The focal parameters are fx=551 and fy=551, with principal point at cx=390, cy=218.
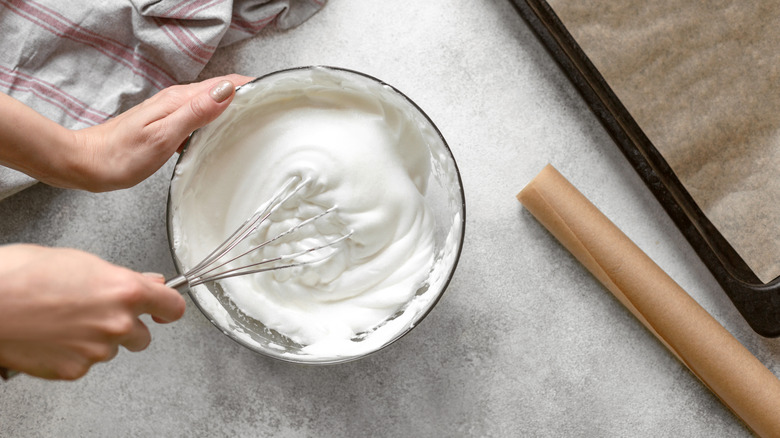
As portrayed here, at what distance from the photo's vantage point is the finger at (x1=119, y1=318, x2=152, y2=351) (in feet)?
1.60

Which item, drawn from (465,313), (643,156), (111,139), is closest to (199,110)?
(111,139)

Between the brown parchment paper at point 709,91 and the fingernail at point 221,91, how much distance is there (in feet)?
1.54

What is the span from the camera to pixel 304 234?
77 cm

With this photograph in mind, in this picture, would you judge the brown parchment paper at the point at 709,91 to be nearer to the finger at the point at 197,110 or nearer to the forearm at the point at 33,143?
the finger at the point at 197,110

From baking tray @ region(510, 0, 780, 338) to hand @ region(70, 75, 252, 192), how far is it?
1.50ft

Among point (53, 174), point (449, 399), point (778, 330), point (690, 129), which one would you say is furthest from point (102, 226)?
point (778, 330)

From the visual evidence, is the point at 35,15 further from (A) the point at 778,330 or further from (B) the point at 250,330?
(A) the point at 778,330

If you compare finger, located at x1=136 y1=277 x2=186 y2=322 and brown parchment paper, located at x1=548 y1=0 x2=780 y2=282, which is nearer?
finger, located at x1=136 y1=277 x2=186 y2=322

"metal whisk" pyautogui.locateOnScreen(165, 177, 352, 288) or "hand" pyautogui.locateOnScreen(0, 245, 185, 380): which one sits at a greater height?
"hand" pyautogui.locateOnScreen(0, 245, 185, 380)

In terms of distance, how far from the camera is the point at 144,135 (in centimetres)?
68

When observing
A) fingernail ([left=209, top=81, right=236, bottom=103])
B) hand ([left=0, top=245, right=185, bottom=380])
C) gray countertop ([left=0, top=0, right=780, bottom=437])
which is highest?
fingernail ([left=209, top=81, right=236, bottom=103])

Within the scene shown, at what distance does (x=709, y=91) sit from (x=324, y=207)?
580mm

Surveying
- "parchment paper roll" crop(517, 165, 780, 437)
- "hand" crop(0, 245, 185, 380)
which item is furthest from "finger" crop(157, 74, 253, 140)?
"parchment paper roll" crop(517, 165, 780, 437)

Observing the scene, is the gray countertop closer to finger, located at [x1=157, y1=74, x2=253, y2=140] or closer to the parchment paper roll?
the parchment paper roll
